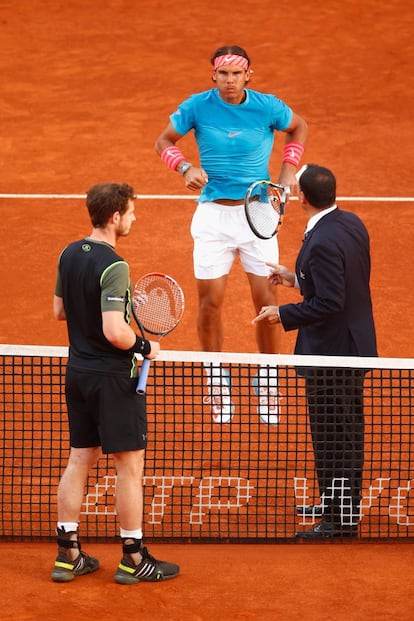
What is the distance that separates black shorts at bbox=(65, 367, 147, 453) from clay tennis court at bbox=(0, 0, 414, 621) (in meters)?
0.75

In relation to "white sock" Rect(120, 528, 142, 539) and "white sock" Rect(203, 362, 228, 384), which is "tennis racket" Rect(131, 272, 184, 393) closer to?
"white sock" Rect(203, 362, 228, 384)

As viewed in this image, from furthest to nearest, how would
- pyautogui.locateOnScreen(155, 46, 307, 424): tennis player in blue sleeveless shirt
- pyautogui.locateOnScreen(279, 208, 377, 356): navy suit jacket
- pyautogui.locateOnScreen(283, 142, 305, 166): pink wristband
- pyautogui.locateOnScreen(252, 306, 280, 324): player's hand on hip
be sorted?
pyautogui.locateOnScreen(283, 142, 305, 166): pink wristband < pyautogui.locateOnScreen(155, 46, 307, 424): tennis player in blue sleeveless shirt < pyautogui.locateOnScreen(252, 306, 280, 324): player's hand on hip < pyautogui.locateOnScreen(279, 208, 377, 356): navy suit jacket

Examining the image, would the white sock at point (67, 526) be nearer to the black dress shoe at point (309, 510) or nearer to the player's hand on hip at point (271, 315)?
the black dress shoe at point (309, 510)

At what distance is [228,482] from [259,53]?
10.0 metres

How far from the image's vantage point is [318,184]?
6312 millimetres

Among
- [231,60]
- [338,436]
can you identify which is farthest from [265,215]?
[338,436]

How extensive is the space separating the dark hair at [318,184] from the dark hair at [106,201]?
3.81ft

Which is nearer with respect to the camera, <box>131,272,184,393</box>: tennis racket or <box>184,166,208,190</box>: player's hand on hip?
<box>131,272,184,393</box>: tennis racket

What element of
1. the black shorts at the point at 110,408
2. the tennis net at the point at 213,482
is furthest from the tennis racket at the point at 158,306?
the black shorts at the point at 110,408

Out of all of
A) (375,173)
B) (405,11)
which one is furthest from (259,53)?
(375,173)

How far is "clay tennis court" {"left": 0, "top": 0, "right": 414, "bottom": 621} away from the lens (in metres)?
5.81

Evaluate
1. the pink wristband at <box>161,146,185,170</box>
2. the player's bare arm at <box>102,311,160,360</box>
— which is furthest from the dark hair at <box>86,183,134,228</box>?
the pink wristband at <box>161,146,185,170</box>

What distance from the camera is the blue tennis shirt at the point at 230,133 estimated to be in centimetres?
787

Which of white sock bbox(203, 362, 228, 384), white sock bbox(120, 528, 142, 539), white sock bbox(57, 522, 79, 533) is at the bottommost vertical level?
white sock bbox(120, 528, 142, 539)
